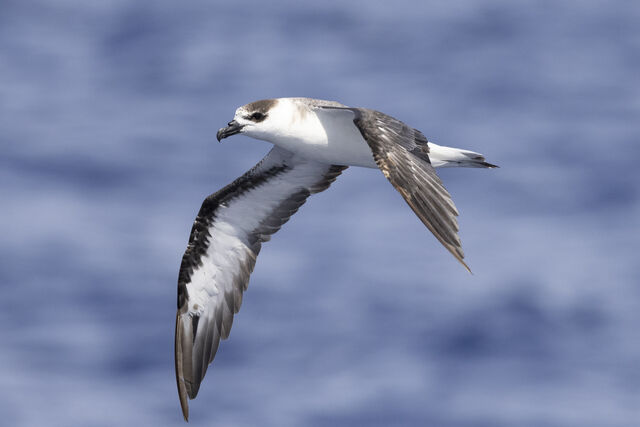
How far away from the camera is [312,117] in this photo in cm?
1455

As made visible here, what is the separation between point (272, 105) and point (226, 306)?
153 inches

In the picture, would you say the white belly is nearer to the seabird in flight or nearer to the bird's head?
the seabird in flight

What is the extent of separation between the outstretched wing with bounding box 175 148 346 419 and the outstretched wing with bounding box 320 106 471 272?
89.6 inches

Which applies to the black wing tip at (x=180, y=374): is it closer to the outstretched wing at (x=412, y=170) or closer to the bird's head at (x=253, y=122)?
the bird's head at (x=253, y=122)

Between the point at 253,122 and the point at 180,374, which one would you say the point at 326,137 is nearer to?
the point at 253,122

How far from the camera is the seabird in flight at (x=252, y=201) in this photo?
1443 cm

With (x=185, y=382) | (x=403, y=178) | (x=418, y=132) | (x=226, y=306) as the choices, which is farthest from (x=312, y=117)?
(x=185, y=382)

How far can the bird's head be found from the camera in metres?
14.3

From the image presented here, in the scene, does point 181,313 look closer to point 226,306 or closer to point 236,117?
point 226,306

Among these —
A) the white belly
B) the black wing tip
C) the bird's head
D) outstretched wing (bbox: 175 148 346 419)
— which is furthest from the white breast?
the black wing tip

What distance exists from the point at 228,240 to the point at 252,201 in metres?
0.80

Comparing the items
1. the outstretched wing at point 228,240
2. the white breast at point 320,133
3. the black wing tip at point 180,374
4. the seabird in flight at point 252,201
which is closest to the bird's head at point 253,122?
the seabird in flight at point 252,201

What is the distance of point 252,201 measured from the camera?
16.2m

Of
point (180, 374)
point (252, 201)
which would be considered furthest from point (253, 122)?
point (180, 374)
